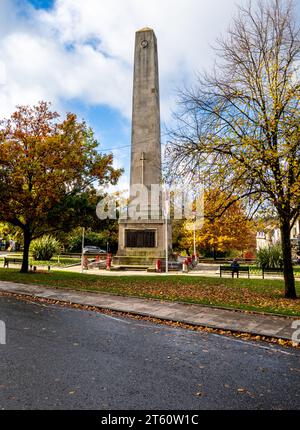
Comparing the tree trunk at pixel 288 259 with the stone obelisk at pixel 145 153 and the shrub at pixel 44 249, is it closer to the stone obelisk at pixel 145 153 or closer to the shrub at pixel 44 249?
the stone obelisk at pixel 145 153

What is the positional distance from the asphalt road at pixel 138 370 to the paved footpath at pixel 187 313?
93 cm

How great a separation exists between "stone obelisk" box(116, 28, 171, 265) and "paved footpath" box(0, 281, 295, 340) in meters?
13.4

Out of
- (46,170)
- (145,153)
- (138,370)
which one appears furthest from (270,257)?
(138,370)

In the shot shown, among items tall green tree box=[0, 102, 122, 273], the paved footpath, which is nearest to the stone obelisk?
tall green tree box=[0, 102, 122, 273]

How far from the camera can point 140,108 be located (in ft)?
89.1

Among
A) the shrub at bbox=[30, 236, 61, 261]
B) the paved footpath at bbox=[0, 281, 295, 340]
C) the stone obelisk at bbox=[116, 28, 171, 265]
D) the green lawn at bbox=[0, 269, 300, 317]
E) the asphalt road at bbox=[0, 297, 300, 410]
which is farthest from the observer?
the shrub at bbox=[30, 236, 61, 261]

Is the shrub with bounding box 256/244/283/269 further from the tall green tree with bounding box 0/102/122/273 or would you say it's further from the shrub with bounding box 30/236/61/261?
the shrub with bounding box 30/236/61/261

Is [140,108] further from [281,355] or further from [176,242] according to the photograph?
[176,242]

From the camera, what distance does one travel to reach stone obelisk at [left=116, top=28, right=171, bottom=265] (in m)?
26.8

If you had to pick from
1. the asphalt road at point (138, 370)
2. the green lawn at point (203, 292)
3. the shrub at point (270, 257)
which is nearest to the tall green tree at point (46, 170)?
the green lawn at point (203, 292)

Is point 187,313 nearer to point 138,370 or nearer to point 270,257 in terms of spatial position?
point 138,370

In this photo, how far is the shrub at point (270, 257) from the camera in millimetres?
27391

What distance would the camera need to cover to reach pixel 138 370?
17.7 feet

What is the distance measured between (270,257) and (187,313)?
786 inches
